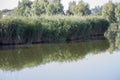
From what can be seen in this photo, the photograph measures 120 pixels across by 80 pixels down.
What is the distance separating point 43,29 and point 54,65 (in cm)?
832

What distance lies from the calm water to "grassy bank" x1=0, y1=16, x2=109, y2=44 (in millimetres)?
2177

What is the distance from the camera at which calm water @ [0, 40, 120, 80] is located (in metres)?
9.92

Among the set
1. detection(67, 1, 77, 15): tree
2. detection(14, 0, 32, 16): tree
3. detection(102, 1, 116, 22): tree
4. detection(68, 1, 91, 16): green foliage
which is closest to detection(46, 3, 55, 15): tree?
detection(14, 0, 32, 16): tree

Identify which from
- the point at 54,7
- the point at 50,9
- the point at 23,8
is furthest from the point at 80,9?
the point at 23,8

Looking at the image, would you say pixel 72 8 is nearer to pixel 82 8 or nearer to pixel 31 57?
pixel 82 8

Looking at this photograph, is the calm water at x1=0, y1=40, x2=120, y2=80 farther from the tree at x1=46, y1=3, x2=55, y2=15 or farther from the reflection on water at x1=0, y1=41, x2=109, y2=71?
the tree at x1=46, y1=3, x2=55, y2=15

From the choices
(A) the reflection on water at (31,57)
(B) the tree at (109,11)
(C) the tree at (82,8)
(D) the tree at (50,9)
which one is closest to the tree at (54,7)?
(D) the tree at (50,9)

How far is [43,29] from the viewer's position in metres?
20.3

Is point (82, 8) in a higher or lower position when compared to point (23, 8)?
lower

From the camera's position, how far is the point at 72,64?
1242 centimetres

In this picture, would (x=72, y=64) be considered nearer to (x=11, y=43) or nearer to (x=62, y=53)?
(x=62, y=53)

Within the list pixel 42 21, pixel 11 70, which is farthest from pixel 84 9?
pixel 11 70

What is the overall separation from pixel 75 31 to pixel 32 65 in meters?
12.0

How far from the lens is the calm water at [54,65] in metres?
9.92
